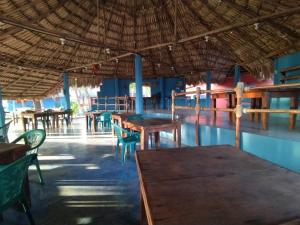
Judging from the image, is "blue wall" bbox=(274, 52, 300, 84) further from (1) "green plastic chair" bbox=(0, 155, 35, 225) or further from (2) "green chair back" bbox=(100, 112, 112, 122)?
(1) "green plastic chair" bbox=(0, 155, 35, 225)

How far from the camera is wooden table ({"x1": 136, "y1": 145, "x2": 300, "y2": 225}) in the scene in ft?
2.87

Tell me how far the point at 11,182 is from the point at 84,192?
52.5 inches

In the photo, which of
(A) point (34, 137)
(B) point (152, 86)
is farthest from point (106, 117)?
(B) point (152, 86)

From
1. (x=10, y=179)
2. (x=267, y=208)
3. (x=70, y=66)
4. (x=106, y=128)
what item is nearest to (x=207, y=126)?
(x=267, y=208)

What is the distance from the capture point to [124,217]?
7.45 ft

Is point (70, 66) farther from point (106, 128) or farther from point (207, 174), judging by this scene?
point (207, 174)

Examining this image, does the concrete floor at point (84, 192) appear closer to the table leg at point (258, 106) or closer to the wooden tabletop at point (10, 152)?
the wooden tabletop at point (10, 152)

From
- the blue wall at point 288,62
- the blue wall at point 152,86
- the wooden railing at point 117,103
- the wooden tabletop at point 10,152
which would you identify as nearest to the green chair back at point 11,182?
the wooden tabletop at point 10,152

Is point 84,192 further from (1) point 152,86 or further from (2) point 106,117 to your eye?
(1) point 152,86

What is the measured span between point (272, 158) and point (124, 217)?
2509 mm

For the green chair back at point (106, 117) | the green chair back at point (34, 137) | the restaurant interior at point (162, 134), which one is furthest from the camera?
the green chair back at point (106, 117)

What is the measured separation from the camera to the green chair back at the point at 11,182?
1647mm

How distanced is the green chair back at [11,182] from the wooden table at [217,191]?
1.18 m

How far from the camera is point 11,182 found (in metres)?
1.74
